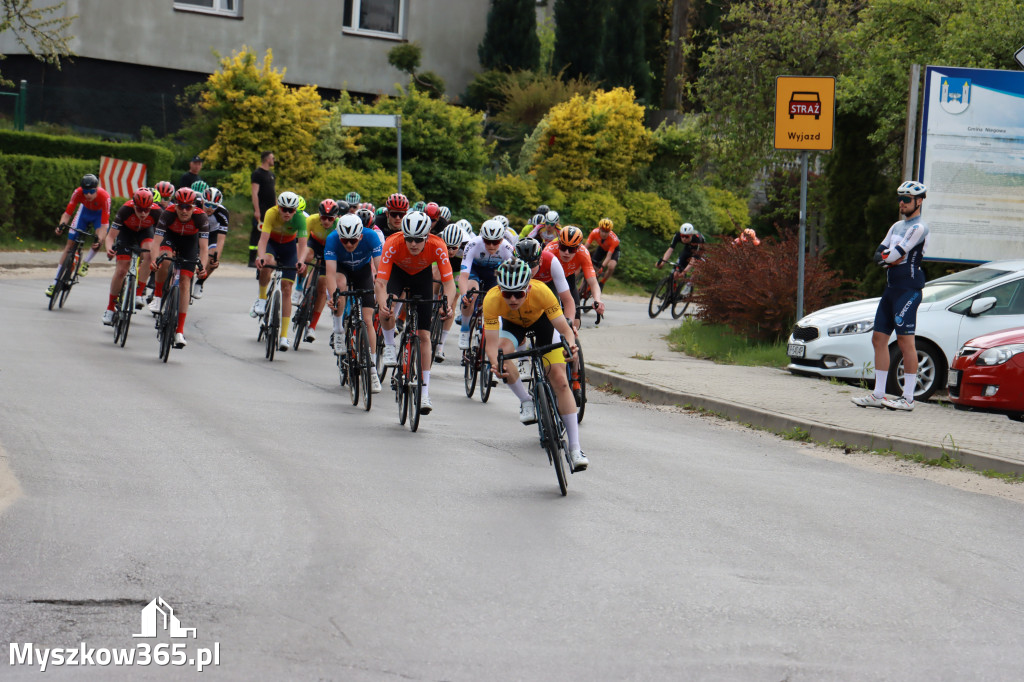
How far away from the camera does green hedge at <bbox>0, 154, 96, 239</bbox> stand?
2653 cm

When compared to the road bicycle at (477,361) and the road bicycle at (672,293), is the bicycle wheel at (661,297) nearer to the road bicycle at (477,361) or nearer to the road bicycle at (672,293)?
the road bicycle at (672,293)

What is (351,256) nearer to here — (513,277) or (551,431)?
(513,277)

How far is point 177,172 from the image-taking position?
31.0 meters

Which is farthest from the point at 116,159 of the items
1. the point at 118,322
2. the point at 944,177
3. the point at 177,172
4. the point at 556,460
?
the point at 556,460

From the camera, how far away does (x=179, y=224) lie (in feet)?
49.2

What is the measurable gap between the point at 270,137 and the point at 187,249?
17199 mm

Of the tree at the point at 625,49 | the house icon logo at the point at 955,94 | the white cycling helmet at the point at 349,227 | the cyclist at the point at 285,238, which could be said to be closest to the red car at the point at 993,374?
the house icon logo at the point at 955,94

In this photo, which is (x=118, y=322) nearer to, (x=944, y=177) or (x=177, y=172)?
(x=944, y=177)

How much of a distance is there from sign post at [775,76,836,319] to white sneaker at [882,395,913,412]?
10.6 feet

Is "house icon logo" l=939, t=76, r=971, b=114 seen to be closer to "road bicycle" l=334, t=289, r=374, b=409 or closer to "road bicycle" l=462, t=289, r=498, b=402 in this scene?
"road bicycle" l=462, t=289, r=498, b=402

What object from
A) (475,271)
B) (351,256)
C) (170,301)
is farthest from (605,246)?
(351,256)

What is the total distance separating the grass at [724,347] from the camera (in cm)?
1772

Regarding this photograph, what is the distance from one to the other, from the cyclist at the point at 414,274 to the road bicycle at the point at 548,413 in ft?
6.89

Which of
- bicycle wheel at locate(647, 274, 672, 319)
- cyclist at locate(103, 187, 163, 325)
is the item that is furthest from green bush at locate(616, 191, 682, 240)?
cyclist at locate(103, 187, 163, 325)
